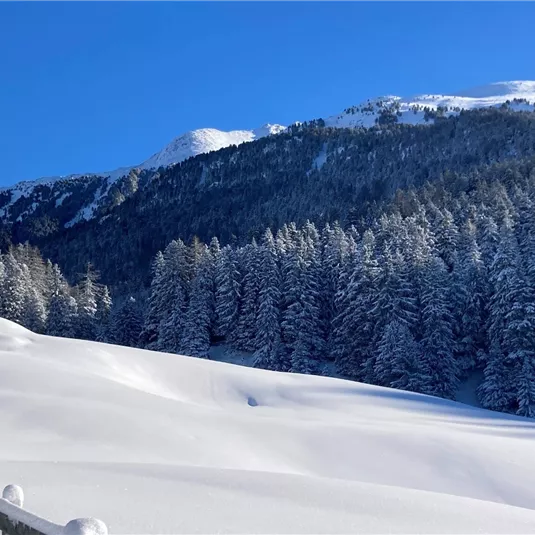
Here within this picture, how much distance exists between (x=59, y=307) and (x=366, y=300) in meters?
25.8

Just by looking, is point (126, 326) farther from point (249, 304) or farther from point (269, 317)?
point (269, 317)

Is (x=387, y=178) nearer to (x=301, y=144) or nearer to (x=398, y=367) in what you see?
(x=301, y=144)

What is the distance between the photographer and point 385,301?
37.9 m

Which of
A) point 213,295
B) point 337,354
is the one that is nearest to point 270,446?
point 337,354

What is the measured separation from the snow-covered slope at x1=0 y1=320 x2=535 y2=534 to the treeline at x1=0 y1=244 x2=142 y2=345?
86.4ft

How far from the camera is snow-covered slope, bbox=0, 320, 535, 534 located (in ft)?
16.2

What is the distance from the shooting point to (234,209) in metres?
124

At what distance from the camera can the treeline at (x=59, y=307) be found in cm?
4459

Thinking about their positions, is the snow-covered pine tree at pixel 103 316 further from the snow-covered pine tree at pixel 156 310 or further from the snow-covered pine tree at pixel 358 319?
the snow-covered pine tree at pixel 358 319

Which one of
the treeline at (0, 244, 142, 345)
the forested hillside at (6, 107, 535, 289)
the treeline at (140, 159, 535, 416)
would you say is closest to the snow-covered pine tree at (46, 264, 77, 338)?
the treeline at (0, 244, 142, 345)

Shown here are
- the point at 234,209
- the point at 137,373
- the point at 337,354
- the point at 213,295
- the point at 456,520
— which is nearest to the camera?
the point at 456,520

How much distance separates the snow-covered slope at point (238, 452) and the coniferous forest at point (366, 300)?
52.3 feet

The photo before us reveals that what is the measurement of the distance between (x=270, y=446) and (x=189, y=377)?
7.98 meters

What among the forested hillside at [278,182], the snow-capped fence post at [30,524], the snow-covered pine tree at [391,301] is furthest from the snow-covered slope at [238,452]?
the forested hillside at [278,182]
